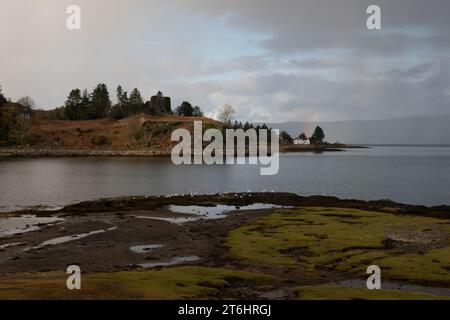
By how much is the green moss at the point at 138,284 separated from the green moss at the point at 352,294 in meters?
4.18

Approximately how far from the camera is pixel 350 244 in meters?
44.3

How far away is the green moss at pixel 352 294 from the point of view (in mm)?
27250

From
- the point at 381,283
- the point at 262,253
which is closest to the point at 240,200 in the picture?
the point at 262,253

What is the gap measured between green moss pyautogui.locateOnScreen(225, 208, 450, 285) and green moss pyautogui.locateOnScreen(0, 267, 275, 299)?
23.3 ft

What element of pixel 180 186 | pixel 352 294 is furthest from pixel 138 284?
pixel 180 186

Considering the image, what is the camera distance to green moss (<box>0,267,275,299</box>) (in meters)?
25.0

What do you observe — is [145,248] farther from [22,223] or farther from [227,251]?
[22,223]

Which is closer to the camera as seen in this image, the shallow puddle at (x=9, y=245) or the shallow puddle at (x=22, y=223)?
the shallow puddle at (x=9, y=245)

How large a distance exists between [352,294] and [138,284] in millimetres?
13129

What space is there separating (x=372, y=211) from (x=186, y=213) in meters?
27.4

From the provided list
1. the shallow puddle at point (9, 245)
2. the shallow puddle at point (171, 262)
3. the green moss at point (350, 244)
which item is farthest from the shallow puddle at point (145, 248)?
the shallow puddle at point (9, 245)

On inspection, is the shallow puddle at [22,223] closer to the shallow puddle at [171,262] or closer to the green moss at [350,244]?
the shallow puddle at [171,262]

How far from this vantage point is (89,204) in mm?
74750
